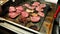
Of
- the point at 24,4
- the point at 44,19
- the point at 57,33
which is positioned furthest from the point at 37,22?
the point at 24,4

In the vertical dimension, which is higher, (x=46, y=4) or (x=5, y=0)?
(x=46, y=4)

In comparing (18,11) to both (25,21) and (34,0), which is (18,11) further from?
(34,0)

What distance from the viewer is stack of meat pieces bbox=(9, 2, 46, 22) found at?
126 cm

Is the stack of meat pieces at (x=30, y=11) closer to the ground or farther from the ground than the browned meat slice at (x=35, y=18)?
farther from the ground

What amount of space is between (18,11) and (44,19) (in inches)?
13.0

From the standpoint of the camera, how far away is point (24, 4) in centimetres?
148

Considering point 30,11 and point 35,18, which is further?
point 30,11

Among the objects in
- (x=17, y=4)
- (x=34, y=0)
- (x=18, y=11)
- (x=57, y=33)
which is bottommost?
(x=57, y=33)

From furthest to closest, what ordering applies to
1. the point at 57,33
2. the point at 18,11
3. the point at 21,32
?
the point at 18,11, the point at 57,33, the point at 21,32

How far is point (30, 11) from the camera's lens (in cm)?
137

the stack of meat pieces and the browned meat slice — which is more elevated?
the stack of meat pieces

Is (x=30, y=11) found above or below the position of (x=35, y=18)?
above

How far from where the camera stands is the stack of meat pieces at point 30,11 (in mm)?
1263

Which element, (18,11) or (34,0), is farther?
(34,0)
